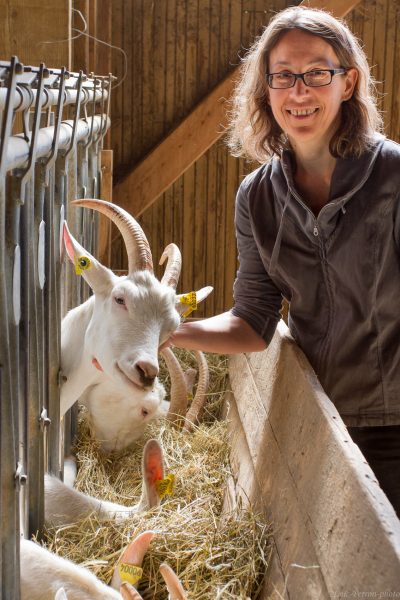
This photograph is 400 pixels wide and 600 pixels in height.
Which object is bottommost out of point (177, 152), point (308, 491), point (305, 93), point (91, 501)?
point (91, 501)

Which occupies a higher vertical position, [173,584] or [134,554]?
[173,584]

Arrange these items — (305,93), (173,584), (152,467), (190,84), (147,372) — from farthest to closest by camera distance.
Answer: (190,84) < (152,467) < (147,372) < (305,93) < (173,584)

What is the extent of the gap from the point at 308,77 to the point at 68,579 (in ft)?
5.74

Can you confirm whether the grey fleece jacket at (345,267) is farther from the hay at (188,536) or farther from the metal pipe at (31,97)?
the metal pipe at (31,97)

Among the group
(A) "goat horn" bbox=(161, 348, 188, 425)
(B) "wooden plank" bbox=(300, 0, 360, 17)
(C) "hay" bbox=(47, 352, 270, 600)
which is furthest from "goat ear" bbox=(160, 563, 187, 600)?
(B) "wooden plank" bbox=(300, 0, 360, 17)

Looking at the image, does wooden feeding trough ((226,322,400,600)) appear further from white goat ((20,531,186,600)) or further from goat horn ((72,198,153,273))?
goat horn ((72,198,153,273))

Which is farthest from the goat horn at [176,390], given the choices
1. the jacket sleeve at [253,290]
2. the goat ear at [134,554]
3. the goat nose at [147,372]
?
the goat ear at [134,554]

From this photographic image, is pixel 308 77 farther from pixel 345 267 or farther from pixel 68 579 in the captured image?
pixel 68 579

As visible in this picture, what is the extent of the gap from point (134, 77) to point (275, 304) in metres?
4.44

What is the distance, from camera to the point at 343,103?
3039mm

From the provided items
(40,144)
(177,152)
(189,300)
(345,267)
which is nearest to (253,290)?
(189,300)

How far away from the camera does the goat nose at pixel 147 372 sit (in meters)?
2.95

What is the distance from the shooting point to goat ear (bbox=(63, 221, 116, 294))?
3.19 m

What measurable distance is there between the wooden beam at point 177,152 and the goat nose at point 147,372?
3865 millimetres
